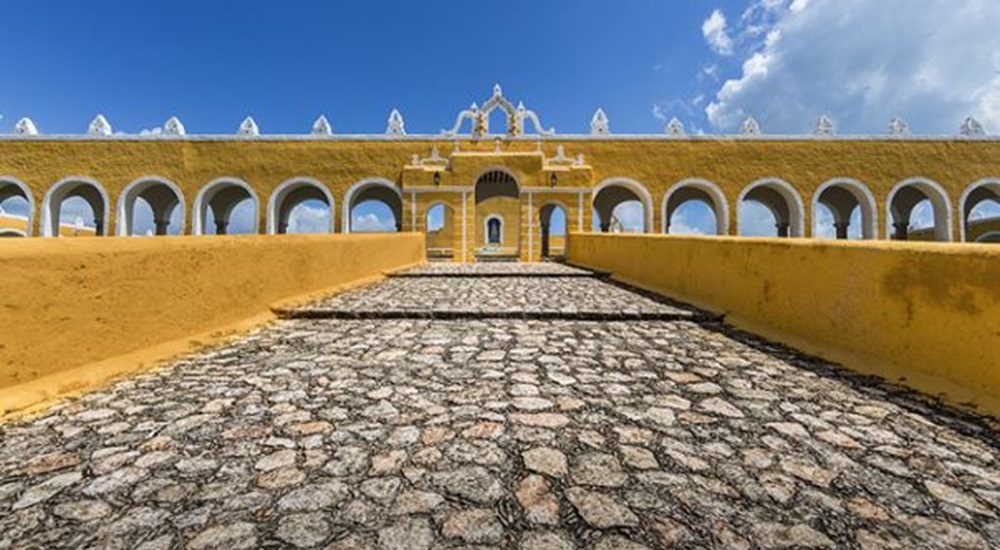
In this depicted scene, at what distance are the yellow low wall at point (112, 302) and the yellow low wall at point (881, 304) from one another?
5.41m

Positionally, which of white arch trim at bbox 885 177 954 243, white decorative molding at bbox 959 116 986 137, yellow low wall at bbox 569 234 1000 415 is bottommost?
yellow low wall at bbox 569 234 1000 415

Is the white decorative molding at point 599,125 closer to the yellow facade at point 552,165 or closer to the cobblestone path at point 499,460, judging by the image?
the yellow facade at point 552,165

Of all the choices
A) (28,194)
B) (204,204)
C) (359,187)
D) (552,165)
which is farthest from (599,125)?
(28,194)

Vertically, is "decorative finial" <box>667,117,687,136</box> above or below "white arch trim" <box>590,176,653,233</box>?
above

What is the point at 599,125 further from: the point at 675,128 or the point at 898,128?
the point at 898,128

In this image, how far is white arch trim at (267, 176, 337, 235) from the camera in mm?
20766

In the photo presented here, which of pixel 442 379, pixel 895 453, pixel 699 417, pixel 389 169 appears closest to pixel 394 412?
pixel 442 379

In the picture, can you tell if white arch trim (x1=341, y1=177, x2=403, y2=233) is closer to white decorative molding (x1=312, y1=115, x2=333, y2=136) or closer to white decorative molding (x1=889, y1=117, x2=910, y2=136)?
white decorative molding (x1=312, y1=115, x2=333, y2=136)

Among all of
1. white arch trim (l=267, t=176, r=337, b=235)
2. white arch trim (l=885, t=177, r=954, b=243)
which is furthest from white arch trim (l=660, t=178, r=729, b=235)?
white arch trim (l=267, t=176, r=337, b=235)

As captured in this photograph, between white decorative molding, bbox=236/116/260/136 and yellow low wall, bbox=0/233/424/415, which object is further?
white decorative molding, bbox=236/116/260/136

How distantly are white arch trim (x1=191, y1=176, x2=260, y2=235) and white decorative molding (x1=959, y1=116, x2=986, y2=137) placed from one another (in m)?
33.4

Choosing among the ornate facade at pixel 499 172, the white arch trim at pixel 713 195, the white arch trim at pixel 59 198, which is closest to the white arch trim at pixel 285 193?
the ornate facade at pixel 499 172

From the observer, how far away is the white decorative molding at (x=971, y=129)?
20.5 metres

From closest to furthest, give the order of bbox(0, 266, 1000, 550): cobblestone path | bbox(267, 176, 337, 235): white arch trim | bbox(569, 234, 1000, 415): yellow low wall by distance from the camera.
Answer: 1. bbox(0, 266, 1000, 550): cobblestone path
2. bbox(569, 234, 1000, 415): yellow low wall
3. bbox(267, 176, 337, 235): white arch trim
